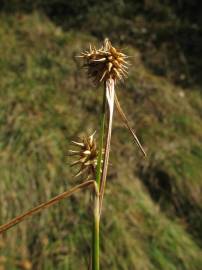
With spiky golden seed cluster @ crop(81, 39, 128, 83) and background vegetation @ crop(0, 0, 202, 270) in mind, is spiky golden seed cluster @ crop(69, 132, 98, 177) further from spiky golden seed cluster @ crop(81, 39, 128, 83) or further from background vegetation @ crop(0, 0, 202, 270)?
background vegetation @ crop(0, 0, 202, 270)

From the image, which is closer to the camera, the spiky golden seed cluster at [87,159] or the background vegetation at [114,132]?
the spiky golden seed cluster at [87,159]

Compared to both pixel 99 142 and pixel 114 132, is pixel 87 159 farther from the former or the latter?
pixel 114 132

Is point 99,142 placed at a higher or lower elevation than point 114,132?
higher

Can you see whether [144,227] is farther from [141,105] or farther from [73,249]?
[141,105]

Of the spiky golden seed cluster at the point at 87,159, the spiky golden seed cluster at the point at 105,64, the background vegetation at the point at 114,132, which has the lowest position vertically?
the background vegetation at the point at 114,132

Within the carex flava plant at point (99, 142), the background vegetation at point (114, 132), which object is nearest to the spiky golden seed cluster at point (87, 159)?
the carex flava plant at point (99, 142)

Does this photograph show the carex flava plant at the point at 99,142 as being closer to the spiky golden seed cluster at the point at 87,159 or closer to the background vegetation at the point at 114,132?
the spiky golden seed cluster at the point at 87,159

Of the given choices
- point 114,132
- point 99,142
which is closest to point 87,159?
point 99,142

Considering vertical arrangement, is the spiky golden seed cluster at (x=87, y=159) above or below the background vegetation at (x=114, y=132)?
above
